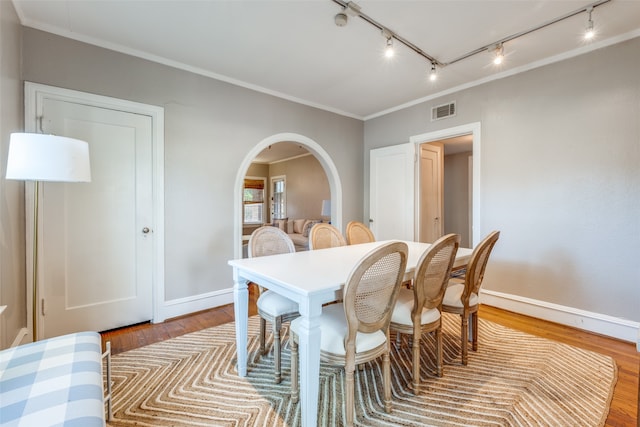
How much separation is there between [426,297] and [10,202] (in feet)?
9.25

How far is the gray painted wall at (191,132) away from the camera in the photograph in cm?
247

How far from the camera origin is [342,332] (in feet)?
4.93

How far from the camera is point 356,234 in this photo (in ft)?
10.0

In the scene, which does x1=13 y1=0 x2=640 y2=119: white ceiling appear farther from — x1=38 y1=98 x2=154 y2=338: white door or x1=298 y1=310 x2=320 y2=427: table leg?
x1=298 y1=310 x2=320 y2=427: table leg

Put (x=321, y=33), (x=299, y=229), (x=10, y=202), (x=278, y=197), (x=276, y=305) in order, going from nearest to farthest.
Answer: (x=276, y=305)
(x=10, y=202)
(x=321, y=33)
(x=299, y=229)
(x=278, y=197)

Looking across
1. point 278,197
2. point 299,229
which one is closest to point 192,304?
point 299,229

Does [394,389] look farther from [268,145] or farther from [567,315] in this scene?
[268,145]

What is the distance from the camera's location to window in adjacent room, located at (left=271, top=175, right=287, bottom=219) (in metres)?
8.46

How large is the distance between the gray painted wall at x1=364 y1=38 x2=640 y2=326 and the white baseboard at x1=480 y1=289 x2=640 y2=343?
0.05 metres

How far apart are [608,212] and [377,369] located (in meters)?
2.48

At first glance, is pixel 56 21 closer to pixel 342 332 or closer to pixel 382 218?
pixel 342 332

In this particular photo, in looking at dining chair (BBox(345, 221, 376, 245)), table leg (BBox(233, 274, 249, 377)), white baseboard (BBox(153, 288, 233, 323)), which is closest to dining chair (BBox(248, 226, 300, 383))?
table leg (BBox(233, 274, 249, 377))

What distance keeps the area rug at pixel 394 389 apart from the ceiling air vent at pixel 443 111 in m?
2.64

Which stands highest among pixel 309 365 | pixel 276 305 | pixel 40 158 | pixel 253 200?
pixel 253 200
